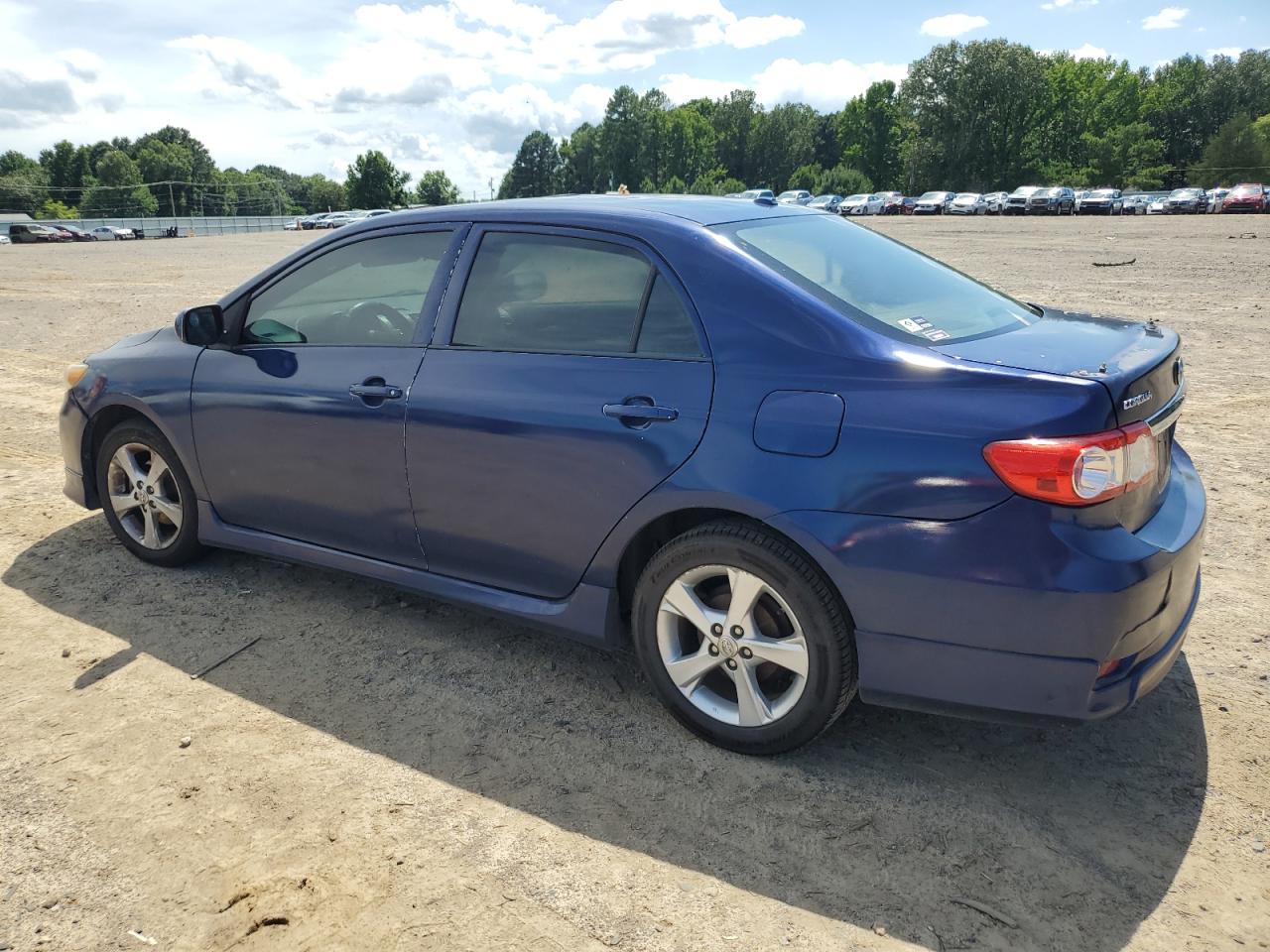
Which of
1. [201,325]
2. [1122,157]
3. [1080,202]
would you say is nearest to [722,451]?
[201,325]

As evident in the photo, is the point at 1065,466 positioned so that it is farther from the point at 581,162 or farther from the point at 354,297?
the point at 581,162

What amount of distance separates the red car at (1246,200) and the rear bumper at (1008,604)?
51.2m

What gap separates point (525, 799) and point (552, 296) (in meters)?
1.69

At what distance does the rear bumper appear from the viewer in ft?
8.29

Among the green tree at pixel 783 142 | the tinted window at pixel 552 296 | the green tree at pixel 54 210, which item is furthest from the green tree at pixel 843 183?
the tinted window at pixel 552 296

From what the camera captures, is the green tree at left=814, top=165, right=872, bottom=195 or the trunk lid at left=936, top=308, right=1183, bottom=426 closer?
the trunk lid at left=936, top=308, right=1183, bottom=426

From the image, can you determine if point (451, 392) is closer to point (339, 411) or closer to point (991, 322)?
point (339, 411)

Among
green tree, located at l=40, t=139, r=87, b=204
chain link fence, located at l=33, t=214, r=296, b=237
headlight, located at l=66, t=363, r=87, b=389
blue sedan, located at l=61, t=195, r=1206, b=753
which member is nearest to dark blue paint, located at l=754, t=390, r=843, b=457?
blue sedan, located at l=61, t=195, r=1206, b=753

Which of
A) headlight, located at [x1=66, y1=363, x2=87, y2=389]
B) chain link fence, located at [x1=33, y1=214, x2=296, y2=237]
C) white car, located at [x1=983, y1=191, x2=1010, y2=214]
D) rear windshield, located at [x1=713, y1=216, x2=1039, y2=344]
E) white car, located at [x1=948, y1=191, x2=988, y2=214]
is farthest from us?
chain link fence, located at [x1=33, y1=214, x2=296, y2=237]

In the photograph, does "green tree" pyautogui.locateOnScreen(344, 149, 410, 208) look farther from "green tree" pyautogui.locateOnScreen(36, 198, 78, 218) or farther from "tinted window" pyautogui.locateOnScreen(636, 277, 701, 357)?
"tinted window" pyautogui.locateOnScreen(636, 277, 701, 357)

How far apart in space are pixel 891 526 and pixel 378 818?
170cm

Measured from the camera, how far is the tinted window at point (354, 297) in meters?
3.80

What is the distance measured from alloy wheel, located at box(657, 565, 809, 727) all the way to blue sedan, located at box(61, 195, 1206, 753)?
0.01 metres

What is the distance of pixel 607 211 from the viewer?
348cm
